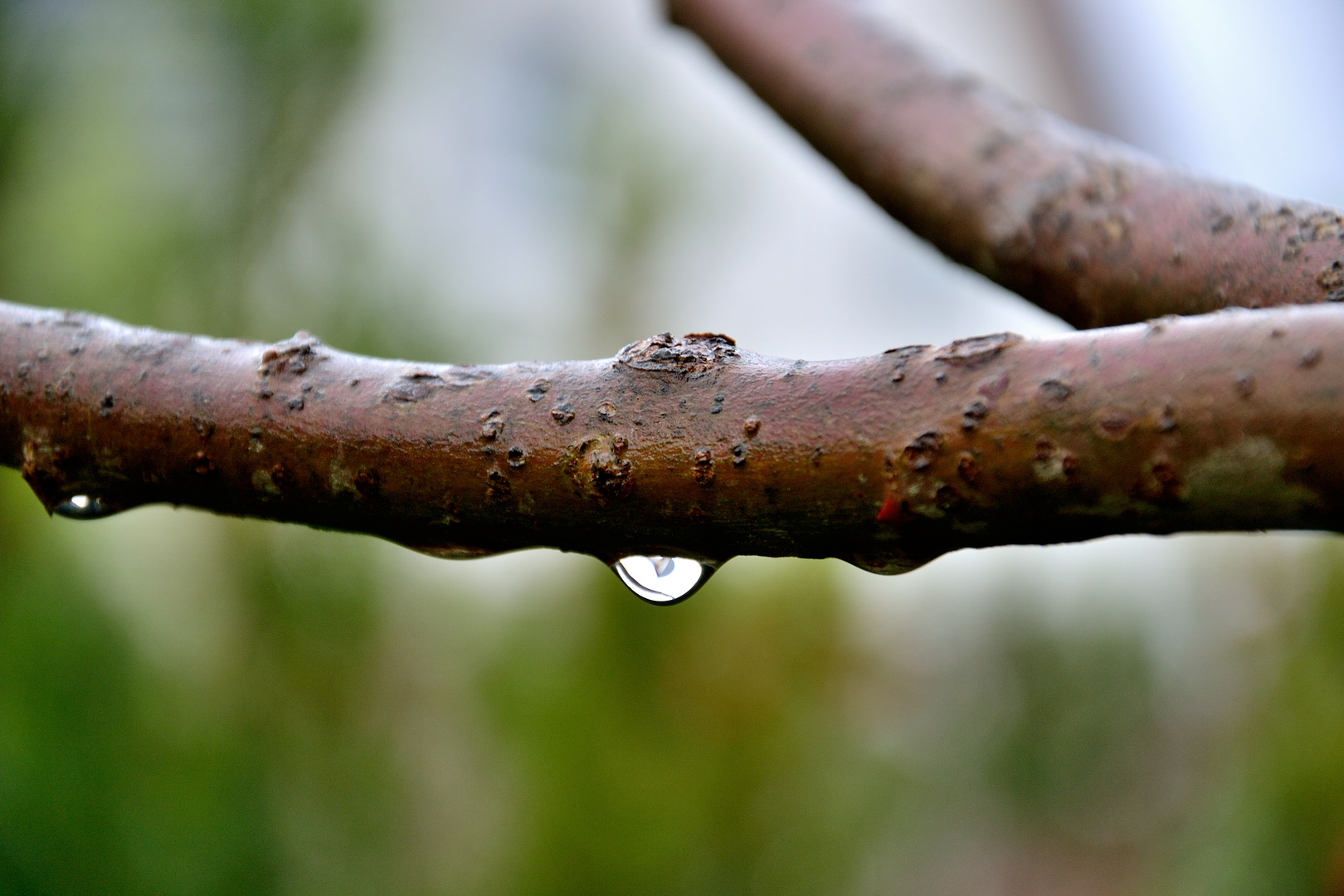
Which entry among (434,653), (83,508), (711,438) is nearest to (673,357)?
(711,438)

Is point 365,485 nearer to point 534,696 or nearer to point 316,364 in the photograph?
point 316,364

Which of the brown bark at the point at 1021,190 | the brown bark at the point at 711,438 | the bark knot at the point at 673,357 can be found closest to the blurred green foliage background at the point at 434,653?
the brown bark at the point at 1021,190

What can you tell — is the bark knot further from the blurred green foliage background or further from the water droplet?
the blurred green foliage background

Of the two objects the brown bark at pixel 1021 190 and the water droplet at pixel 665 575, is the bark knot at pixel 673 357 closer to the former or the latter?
the water droplet at pixel 665 575

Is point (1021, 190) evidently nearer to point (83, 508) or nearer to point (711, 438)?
point (711, 438)

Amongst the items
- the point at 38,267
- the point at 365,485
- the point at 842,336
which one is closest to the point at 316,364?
the point at 365,485
